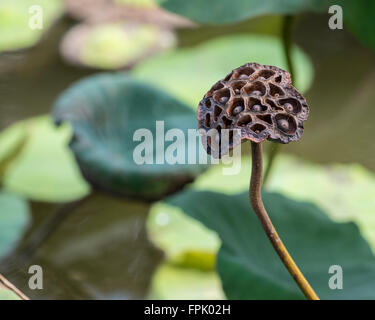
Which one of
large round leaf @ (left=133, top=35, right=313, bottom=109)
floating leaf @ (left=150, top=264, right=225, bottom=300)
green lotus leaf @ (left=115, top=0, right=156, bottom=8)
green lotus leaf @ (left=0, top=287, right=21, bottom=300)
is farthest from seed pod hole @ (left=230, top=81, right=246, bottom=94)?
green lotus leaf @ (left=115, top=0, right=156, bottom=8)

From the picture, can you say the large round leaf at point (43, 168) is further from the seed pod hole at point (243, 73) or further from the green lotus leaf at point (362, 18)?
the seed pod hole at point (243, 73)

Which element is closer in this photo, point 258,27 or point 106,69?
point 106,69

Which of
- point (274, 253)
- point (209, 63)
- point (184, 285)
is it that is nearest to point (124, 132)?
point (184, 285)

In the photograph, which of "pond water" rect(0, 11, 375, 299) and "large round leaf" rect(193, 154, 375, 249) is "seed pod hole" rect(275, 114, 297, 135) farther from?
"large round leaf" rect(193, 154, 375, 249)

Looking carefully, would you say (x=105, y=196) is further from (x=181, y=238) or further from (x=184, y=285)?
(x=184, y=285)

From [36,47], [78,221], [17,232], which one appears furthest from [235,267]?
[36,47]

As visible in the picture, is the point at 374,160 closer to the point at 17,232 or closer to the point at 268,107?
the point at 17,232
